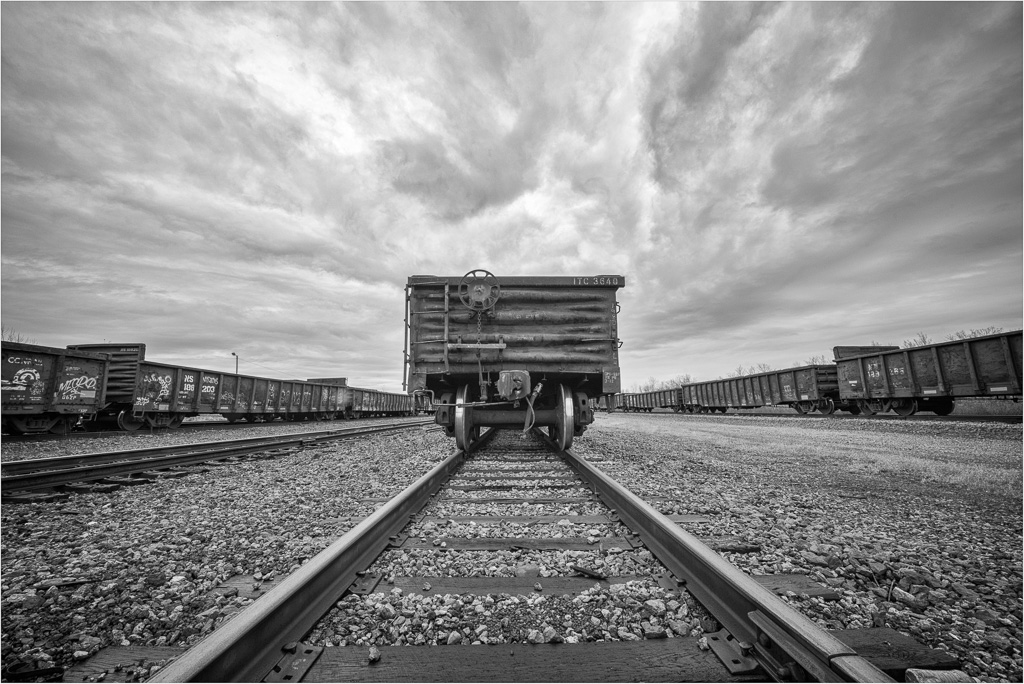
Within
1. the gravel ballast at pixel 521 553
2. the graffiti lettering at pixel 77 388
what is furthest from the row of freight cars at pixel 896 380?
the graffiti lettering at pixel 77 388

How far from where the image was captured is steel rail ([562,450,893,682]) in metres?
1.28

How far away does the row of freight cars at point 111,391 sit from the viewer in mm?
9836

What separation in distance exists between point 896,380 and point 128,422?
24.7m

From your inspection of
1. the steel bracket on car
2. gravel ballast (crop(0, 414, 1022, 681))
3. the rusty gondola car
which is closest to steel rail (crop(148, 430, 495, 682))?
gravel ballast (crop(0, 414, 1022, 681))

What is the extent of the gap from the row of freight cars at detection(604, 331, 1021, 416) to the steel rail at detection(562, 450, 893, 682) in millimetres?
4730

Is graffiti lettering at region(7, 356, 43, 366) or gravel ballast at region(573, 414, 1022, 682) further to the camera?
graffiti lettering at region(7, 356, 43, 366)

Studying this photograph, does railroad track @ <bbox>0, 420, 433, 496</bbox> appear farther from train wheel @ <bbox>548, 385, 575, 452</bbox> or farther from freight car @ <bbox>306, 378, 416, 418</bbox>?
freight car @ <bbox>306, 378, 416, 418</bbox>

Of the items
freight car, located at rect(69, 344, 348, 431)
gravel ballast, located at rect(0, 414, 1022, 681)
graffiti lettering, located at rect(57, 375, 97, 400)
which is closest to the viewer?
gravel ballast, located at rect(0, 414, 1022, 681)

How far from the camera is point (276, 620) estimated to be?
1.59 metres

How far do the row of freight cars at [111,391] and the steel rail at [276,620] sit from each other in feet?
12.9

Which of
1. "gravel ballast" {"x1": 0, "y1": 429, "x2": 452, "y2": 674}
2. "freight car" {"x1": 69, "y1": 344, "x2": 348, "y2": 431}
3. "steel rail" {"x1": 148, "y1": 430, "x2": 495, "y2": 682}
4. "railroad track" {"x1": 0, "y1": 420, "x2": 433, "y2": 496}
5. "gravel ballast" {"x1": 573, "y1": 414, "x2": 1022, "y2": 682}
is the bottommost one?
"gravel ballast" {"x1": 573, "y1": 414, "x2": 1022, "y2": 682}

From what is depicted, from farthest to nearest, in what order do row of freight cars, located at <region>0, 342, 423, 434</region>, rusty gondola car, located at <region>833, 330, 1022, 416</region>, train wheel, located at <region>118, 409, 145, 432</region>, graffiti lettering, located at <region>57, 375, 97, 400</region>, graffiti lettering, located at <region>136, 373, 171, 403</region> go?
1. graffiti lettering, located at <region>136, 373, 171, 403</region>
2. train wheel, located at <region>118, 409, 145, 432</region>
3. rusty gondola car, located at <region>833, 330, 1022, 416</region>
4. graffiti lettering, located at <region>57, 375, 97, 400</region>
5. row of freight cars, located at <region>0, 342, 423, 434</region>

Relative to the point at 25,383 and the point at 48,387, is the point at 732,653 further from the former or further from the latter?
the point at 48,387

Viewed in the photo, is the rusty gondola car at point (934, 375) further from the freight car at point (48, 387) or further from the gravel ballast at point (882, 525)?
the freight car at point (48, 387)
